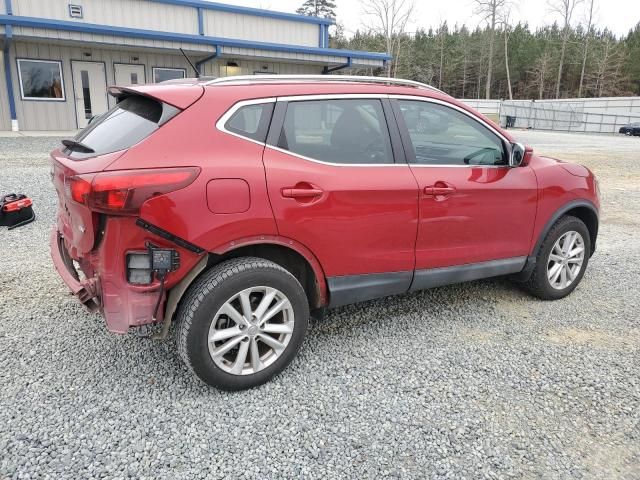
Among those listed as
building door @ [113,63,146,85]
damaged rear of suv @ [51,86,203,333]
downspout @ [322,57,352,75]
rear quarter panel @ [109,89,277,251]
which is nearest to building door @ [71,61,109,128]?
building door @ [113,63,146,85]

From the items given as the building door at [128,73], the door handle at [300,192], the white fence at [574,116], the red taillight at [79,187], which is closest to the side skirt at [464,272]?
the door handle at [300,192]

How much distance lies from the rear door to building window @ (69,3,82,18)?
741 inches

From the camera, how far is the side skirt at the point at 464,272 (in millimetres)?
3555

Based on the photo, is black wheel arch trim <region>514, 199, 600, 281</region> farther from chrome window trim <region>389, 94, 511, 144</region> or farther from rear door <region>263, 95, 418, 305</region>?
rear door <region>263, 95, 418, 305</region>

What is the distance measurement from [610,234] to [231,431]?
6.09m

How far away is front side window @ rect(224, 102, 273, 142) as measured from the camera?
9.29ft

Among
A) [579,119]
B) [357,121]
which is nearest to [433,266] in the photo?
[357,121]

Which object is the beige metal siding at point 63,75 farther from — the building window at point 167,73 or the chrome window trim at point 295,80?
the chrome window trim at point 295,80

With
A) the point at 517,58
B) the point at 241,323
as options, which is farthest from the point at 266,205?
the point at 517,58

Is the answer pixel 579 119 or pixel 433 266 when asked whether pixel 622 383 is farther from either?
pixel 579 119

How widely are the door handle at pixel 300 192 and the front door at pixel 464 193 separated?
0.78 metres

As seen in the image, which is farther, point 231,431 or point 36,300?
point 36,300

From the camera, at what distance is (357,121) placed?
10.7ft

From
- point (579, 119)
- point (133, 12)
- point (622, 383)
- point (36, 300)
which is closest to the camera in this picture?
point (622, 383)
